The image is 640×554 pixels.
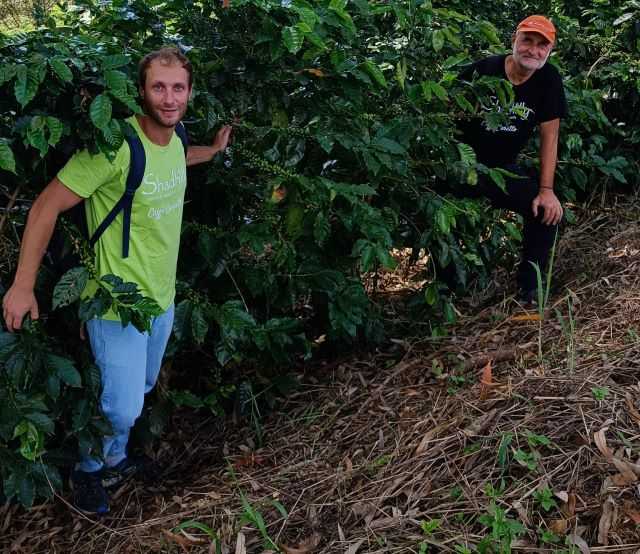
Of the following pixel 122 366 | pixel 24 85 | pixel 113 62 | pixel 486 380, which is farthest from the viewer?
pixel 486 380

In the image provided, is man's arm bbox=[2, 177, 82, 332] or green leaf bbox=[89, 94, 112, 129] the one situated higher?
green leaf bbox=[89, 94, 112, 129]

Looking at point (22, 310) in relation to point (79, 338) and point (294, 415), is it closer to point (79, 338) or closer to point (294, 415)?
point (79, 338)

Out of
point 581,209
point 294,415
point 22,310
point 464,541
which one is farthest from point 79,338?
point 581,209

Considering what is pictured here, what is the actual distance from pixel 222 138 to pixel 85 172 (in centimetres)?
67

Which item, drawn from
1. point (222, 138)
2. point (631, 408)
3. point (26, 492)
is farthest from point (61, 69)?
point (631, 408)

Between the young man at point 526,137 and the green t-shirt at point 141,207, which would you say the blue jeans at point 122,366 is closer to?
the green t-shirt at point 141,207

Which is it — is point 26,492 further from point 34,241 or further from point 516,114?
point 516,114

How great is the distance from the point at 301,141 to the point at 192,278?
0.66 m

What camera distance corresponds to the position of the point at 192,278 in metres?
2.84

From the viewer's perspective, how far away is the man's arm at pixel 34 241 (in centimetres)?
221

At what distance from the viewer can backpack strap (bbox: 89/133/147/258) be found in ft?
7.48

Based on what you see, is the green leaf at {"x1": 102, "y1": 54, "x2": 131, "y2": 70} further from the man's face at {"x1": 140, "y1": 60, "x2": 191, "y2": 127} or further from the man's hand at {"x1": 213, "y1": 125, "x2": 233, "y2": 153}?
the man's hand at {"x1": 213, "y1": 125, "x2": 233, "y2": 153}

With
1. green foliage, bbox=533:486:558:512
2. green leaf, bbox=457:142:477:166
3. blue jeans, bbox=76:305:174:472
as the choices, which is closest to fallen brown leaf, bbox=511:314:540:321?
green leaf, bbox=457:142:477:166

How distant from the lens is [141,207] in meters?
2.37
